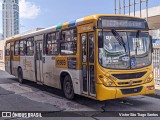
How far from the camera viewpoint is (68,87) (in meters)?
10.2

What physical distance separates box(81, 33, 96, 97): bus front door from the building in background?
62730mm

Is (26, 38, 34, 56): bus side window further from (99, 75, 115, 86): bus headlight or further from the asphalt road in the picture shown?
(99, 75, 115, 86): bus headlight

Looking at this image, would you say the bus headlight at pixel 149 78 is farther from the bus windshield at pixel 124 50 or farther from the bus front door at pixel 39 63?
the bus front door at pixel 39 63

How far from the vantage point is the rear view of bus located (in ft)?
26.9

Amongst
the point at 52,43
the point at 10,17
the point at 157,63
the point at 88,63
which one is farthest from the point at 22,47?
the point at 10,17

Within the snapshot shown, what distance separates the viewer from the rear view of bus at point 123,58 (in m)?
8.21

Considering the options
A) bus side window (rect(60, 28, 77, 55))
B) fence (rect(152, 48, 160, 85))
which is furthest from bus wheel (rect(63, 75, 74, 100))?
fence (rect(152, 48, 160, 85))

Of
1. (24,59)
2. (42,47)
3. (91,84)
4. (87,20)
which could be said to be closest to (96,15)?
(87,20)

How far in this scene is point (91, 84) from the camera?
8617 mm

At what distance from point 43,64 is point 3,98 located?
→ 2505 millimetres

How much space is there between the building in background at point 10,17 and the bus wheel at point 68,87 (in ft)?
201

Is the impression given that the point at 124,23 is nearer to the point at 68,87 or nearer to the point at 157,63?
the point at 68,87

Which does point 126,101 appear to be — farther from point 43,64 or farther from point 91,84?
point 43,64

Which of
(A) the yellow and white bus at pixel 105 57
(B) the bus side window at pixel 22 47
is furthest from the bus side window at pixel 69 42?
(B) the bus side window at pixel 22 47
